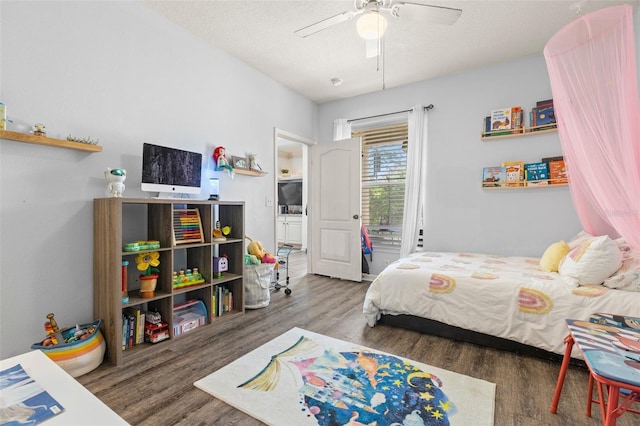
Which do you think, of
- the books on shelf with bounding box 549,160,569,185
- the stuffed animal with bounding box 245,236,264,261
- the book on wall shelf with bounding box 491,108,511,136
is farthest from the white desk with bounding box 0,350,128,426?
the book on wall shelf with bounding box 491,108,511,136

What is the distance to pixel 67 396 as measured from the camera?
0.71 metres

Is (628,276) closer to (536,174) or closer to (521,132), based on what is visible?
(536,174)

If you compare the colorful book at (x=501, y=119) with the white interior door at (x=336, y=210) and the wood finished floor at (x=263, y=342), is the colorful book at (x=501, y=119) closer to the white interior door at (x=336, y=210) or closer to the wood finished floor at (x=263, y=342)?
the white interior door at (x=336, y=210)

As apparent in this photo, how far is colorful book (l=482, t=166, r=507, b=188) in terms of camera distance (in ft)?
11.4

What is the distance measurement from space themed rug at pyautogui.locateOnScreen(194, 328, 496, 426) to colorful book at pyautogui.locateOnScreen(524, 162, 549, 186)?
243 cm

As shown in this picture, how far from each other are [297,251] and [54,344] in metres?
5.23

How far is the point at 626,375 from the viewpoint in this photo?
3.42 feet

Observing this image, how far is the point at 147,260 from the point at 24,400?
5.72 ft

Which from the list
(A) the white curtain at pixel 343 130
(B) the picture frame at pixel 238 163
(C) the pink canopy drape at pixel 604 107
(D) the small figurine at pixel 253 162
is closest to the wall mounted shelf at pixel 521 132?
(C) the pink canopy drape at pixel 604 107

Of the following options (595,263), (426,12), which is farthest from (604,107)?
(426,12)

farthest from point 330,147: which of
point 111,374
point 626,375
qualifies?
point 626,375

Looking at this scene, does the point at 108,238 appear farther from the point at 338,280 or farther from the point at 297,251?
the point at 297,251

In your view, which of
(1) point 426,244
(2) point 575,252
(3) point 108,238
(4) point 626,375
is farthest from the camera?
(1) point 426,244

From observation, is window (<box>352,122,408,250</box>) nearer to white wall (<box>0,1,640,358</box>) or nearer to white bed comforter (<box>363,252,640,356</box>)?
white wall (<box>0,1,640,358</box>)
